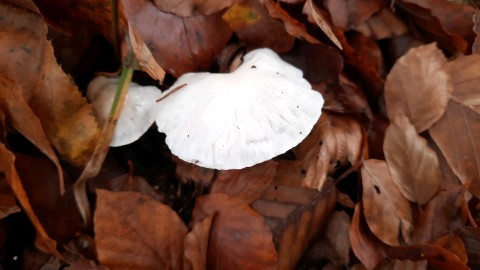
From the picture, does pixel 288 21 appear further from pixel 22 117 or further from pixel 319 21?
pixel 22 117

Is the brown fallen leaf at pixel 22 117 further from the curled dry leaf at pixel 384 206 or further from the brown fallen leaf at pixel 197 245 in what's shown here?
the curled dry leaf at pixel 384 206

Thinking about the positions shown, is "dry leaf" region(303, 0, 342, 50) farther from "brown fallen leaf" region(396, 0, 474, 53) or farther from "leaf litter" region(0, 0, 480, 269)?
"brown fallen leaf" region(396, 0, 474, 53)

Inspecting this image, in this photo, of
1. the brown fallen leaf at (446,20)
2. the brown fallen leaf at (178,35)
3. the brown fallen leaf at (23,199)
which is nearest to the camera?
the brown fallen leaf at (23,199)

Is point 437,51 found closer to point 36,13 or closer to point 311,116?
point 311,116

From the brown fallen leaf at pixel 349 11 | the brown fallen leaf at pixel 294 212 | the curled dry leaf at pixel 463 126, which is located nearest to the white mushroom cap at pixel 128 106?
the brown fallen leaf at pixel 294 212

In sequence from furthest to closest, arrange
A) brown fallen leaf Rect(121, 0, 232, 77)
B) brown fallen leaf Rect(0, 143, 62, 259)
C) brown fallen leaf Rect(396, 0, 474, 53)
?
brown fallen leaf Rect(396, 0, 474, 53) → brown fallen leaf Rect(121, 0, 232, 77) → brown fallen leaf Rect(0, 143, 62, 259)

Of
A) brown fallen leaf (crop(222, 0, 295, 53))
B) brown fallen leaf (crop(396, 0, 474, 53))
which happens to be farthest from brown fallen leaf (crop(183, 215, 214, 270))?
brown fallen leaf (crop(396, 0, 474, 53))

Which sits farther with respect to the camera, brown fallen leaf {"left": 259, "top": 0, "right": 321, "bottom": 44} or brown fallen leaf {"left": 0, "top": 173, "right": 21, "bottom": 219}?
brown fallen leaf {"left": 259, "top": 0, "right": 321, "bottom": 44}
